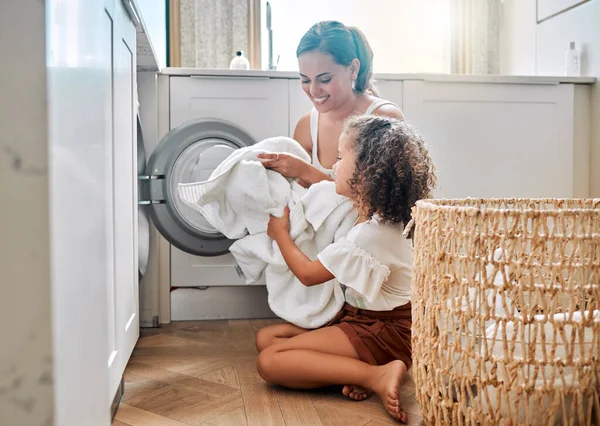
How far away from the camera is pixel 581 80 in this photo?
2.32 metres

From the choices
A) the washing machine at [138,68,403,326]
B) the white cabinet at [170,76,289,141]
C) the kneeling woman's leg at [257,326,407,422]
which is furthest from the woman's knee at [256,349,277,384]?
the white cabinet at [170,76,289,141]

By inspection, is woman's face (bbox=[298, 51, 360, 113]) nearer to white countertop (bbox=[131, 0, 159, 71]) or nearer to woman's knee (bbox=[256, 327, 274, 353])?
white countertop (bbox=[131, 0, 159, 71])

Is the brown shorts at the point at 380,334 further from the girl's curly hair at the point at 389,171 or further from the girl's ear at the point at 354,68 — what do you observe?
the girl's ear at the point at 354,68

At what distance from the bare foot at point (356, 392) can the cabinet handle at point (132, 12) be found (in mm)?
981

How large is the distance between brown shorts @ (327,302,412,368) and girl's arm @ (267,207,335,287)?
0.41ft

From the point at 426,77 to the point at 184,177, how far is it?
1001mm

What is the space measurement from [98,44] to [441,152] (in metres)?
1.67

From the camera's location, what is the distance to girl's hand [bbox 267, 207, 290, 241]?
151 cm

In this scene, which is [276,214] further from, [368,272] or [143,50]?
[143,50]

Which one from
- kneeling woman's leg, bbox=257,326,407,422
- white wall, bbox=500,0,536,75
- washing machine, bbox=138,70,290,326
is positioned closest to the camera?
kneeling woman's leg, bbox=257,326,407,422

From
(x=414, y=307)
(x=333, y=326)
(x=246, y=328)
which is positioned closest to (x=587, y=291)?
(x=414, y=307)

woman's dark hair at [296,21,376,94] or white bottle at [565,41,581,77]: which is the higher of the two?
white bottle at [565,41,581,77]

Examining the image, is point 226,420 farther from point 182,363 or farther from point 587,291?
point 587,291

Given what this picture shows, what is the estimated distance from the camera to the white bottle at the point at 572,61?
96.3 inches
